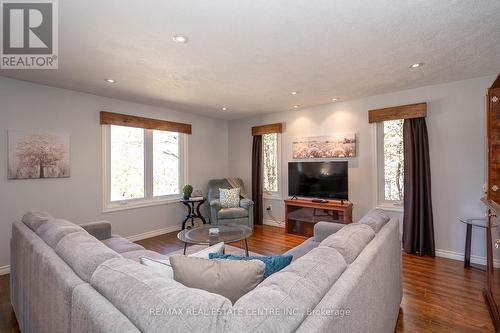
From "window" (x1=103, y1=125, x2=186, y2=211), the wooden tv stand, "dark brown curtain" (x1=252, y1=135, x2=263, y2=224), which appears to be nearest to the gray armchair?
"dark brown curtain" (x1=252, y1=135, x2=263, y2=224)

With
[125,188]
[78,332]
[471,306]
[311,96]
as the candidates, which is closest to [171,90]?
[125,188]

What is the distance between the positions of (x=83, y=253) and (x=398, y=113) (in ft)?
13.5

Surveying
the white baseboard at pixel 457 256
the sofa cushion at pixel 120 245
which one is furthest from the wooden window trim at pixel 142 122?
the white baseboard at pixel 457 256

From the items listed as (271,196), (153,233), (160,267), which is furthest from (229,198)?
(160,267)

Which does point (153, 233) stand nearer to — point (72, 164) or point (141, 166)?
point (141, 166)

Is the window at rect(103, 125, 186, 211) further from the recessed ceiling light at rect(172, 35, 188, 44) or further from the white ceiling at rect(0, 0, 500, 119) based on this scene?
the recessed ceiling light at rect(172, 35, 188, 44)

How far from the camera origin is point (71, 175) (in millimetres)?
3535

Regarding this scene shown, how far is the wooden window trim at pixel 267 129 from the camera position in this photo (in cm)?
497

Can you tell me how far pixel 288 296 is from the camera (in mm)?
841

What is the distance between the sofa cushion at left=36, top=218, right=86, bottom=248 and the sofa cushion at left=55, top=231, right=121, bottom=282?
0.27 ft

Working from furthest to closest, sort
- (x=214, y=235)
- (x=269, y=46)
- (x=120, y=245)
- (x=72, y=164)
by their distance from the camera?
(x=72, y=164), (x=214, y=235), (x=120, y=245), (x=269, y=46)

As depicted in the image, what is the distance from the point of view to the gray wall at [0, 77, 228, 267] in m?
3.01

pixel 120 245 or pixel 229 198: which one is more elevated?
pixel 229 198

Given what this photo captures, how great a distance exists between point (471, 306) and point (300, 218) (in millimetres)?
2546
